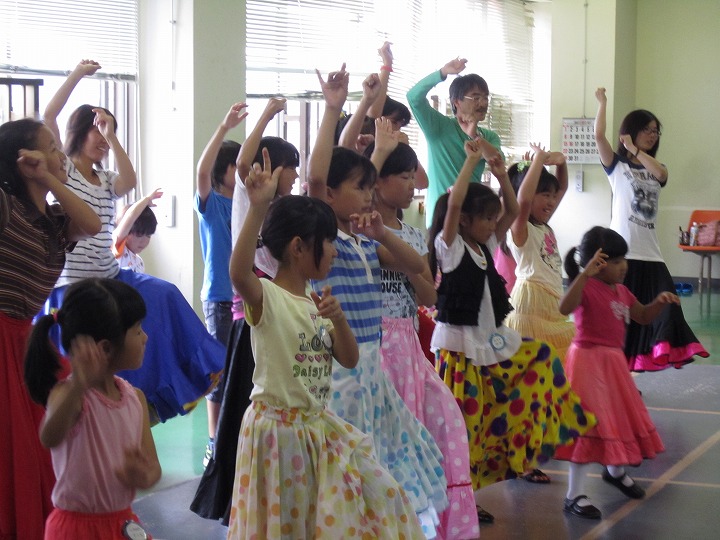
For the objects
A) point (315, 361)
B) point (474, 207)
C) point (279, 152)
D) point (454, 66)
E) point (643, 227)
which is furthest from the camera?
point (643, 227)

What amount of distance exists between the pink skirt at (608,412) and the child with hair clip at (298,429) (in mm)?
1484

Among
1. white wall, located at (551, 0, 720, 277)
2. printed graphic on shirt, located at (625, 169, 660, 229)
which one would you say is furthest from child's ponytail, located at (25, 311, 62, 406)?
white wall, located at (551, 0, 720, 277)

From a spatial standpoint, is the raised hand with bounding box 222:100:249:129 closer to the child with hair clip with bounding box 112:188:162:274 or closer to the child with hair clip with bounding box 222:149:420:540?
the child with hair clip with bounding box 112:188:162:274

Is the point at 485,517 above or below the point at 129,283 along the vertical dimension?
below

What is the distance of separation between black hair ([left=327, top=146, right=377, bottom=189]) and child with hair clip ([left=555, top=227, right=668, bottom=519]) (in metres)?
1.18

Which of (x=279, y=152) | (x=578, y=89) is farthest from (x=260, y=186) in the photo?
(x=578, y=89)

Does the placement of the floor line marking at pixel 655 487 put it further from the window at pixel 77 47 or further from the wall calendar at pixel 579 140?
the wall calendar at pixel 579 140

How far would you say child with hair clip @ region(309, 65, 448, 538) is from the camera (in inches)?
110

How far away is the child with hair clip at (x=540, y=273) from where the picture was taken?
4293 mm

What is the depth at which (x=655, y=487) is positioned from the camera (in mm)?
4113

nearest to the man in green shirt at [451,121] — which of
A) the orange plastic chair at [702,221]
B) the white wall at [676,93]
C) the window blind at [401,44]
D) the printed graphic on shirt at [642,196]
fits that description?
the printed graphic on shirt at [642,196]

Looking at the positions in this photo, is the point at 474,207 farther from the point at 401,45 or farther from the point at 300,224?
the point at 401,45

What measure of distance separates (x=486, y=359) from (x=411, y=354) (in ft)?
1.51

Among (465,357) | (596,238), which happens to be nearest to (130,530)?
(465,357)
